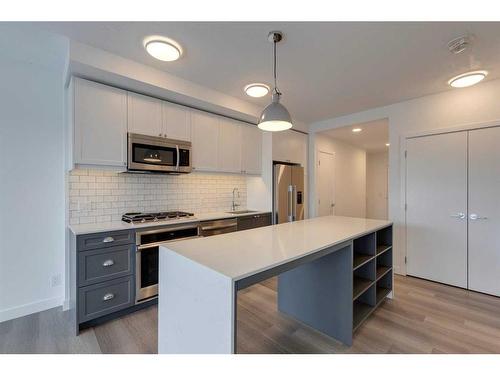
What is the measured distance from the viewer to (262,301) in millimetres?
2596

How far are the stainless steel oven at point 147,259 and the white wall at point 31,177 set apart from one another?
92 cm

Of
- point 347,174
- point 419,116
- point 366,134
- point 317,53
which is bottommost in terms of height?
point 347,174

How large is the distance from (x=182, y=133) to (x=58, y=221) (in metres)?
1.65

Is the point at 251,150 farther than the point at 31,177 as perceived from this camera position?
Yes

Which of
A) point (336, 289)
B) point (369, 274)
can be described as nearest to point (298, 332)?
point (336, 289)

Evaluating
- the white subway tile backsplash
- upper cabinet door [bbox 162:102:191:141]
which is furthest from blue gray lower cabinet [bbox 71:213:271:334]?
upper cabinet door [bbox 162:102:191:141]

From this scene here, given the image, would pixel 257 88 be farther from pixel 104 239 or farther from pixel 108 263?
pixel 108 263

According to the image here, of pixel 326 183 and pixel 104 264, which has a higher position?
pixel 326 183

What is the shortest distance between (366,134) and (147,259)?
4.64 meters

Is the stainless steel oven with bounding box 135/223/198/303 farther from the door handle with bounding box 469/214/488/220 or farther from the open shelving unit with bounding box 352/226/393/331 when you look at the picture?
the door handle with bounding box 469/214/488/220

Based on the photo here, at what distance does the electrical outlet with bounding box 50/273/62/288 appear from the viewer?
2.45 metres

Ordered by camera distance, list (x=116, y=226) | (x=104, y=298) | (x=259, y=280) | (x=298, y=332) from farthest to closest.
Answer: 1. (x=116, y=226)
2. (x=104, y=298)
3. (x=298, y=332)
4. (x=259, y=280)

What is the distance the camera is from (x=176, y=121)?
9.42 feet

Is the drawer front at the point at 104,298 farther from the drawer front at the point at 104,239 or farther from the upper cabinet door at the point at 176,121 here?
the upper cabinet door at the point at 176,121
